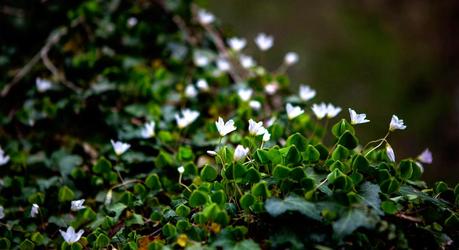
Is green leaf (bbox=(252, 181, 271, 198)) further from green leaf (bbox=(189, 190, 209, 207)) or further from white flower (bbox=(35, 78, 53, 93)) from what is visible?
white flower (bbox=(35, 78, 53, 93))

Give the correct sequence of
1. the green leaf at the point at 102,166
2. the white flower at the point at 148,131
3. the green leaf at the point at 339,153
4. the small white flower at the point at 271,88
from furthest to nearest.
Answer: the small white flower at the point at 271,88, the white flower at the point at 148,131, the green leaf at the point at 102,166, the green leaf at the point at 339,153

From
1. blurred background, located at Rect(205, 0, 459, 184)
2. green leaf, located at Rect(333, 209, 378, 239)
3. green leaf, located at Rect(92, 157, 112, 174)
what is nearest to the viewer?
green leaf, located at Rect(333, 209, 378, 239)

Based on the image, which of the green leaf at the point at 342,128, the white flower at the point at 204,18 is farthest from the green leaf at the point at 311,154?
the white flower at the point at 204,18

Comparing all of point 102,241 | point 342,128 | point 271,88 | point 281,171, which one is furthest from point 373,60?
point 102,241

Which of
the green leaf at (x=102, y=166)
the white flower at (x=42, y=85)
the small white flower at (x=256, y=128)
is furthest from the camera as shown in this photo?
the white flower at (x=42, y=85)

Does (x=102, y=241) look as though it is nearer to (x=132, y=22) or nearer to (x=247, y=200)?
(x=247, y=200)

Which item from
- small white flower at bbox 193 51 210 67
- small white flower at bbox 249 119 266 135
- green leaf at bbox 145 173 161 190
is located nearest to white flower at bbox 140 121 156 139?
→ green leaf at bbox 145 173 161 190

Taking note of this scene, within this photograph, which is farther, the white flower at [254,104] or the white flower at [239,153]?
the white flower at [254,104]

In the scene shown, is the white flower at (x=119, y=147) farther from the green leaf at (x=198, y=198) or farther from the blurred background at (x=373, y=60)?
the blurred background at (x=373, y=60)
